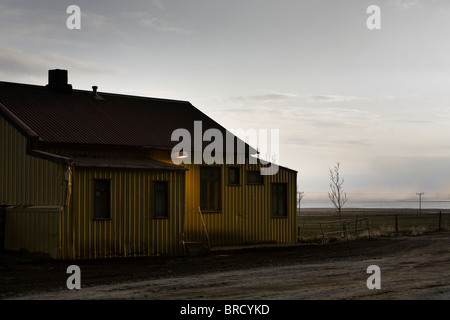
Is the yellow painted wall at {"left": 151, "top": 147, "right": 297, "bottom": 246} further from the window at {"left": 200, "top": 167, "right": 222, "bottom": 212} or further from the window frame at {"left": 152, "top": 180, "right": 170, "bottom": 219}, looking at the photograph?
the window frame at {"left": 152, "top": 180, "right": 170, "bottom": 219}

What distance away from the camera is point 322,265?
20422 mm

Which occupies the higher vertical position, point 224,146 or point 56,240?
point 224,146

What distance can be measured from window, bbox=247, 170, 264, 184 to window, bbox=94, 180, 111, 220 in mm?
7761

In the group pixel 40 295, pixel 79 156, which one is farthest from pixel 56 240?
pixel 40 295

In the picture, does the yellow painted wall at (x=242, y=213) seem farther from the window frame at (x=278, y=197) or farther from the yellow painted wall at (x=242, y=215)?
the window frame at (x=278, y=197)

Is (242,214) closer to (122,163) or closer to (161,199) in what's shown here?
(161,199)

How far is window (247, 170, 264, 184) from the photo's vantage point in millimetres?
29266

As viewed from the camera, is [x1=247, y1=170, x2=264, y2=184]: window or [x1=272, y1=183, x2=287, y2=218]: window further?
[x1=272, y1=183, x2=287, y2=218]: window

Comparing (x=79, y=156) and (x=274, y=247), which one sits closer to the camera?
(x=79, y=156)

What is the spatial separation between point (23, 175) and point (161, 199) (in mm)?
4957

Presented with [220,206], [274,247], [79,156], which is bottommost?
[274,247]

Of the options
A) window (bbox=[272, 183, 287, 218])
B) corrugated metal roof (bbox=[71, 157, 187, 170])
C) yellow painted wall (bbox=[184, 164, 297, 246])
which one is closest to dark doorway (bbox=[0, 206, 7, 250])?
corrugated metal roof (bbox=[71, 157, 187, 170])
